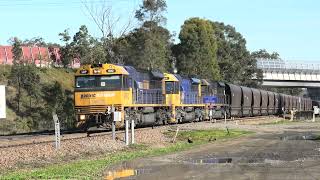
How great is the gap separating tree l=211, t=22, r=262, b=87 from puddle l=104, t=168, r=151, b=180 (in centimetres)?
9174

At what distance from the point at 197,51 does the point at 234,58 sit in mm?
27549

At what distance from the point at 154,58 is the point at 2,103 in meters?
58.3

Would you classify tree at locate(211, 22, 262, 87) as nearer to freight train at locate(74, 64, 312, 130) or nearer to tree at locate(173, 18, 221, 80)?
tree at locate(173, 18, 221, 80)

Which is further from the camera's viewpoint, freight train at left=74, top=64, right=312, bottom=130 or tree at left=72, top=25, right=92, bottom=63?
tree at left=72, top=25, right=92, bottom=63

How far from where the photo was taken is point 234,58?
381 ft

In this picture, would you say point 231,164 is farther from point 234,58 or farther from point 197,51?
point 234,58

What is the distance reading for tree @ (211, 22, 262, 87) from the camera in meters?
108

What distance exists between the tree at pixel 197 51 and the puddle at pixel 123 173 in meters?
72.7

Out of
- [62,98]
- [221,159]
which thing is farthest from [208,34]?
[221,159]

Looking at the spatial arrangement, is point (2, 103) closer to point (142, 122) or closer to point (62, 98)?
point (142, 122)

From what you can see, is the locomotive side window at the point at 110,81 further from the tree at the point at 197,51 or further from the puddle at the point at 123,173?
the tree at the point at 197,51

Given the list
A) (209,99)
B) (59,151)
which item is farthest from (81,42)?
(59,151)

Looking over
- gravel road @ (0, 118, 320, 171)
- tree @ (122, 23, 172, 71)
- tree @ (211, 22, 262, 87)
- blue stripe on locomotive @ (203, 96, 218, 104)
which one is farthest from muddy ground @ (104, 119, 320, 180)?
tree @ (211, 22, 262, 87)

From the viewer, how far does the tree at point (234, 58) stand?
10800 centimetres
